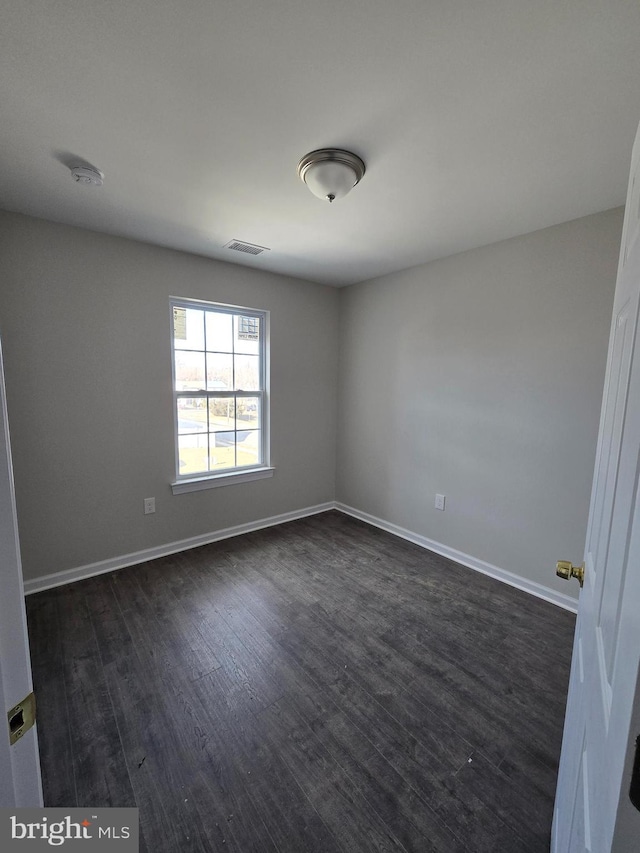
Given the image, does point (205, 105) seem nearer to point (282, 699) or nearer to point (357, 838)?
point (282, 699)

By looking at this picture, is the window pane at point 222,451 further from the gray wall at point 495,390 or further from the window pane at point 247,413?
the gray wall at point 495,390

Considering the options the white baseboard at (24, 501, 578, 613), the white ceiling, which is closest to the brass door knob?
the white ceiling

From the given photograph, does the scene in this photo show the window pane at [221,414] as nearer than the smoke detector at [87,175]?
No

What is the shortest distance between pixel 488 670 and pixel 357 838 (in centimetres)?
100

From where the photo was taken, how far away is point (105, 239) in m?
2.49

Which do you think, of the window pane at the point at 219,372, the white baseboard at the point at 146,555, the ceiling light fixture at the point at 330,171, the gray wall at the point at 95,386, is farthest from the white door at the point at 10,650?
the window pane at the point at 219,372

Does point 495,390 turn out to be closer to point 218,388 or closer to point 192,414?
point 218,388

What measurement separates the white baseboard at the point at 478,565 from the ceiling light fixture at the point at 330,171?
2.69 m

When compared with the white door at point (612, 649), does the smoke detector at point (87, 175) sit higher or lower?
higher

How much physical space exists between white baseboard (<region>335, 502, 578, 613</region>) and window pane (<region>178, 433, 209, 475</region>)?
1722 millimetres

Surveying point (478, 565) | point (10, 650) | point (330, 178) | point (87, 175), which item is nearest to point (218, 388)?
point (87, 175)

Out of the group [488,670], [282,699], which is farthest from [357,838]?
[488,670]

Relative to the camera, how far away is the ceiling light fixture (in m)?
1.57

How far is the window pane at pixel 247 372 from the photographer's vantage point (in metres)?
3.28
